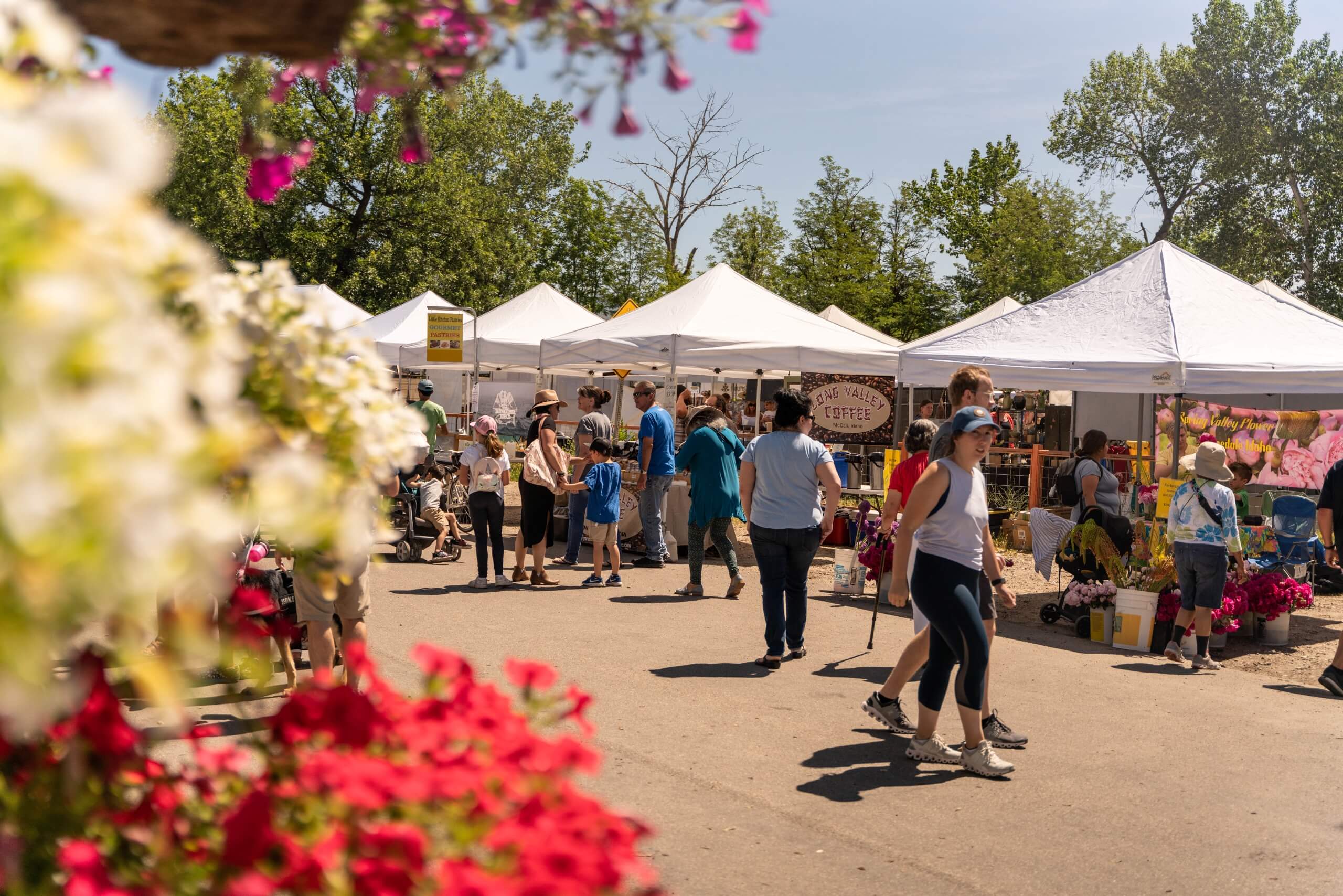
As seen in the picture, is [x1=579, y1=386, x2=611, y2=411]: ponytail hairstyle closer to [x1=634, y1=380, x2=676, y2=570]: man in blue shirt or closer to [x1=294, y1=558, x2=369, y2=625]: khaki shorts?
[x1=634, y1=380, x2=676, y2=570]: man in blue shirt

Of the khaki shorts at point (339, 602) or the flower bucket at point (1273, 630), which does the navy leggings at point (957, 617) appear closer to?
the khaki shorts at point (339, 602)

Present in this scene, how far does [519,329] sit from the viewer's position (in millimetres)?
21812

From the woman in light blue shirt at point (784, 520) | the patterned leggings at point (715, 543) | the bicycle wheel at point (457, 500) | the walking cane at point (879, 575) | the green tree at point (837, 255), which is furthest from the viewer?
the green tree at point (837, 255)

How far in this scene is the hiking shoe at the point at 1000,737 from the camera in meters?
6.82

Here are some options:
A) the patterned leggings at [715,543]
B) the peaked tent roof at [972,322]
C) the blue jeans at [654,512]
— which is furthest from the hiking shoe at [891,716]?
the peaked tent roof at [972,322]

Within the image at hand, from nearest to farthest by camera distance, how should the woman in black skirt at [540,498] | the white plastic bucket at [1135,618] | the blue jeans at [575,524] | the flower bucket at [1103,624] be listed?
1. the white plastic bucket at [1135,618]
2. the flower bucket at [1103,624]
3. the woman in black skirt at [540,498]
4. the blue jeans at [575,524]

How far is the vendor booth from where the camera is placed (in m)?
10.6

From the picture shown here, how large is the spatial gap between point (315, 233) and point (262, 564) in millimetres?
39378

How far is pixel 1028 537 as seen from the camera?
17141mm

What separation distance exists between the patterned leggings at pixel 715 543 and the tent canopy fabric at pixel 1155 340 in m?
2.87

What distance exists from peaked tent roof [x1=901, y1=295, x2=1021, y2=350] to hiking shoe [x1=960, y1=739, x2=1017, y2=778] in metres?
8.14

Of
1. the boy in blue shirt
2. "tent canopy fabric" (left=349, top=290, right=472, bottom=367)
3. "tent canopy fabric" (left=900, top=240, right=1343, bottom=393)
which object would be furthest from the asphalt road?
"tent canopy fabric" (left=349, top=290, right=472, bottom=367)

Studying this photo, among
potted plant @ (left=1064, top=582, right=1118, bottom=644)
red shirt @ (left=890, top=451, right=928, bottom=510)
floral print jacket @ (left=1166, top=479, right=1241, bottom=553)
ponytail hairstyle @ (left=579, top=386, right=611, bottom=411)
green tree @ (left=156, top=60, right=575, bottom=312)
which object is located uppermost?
green tree @ (left=156, top=60, right=575, bottom=312)

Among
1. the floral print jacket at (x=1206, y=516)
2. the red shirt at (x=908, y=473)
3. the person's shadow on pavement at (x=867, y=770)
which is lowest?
the person's shadow on pavement at (x=867, y=770)
